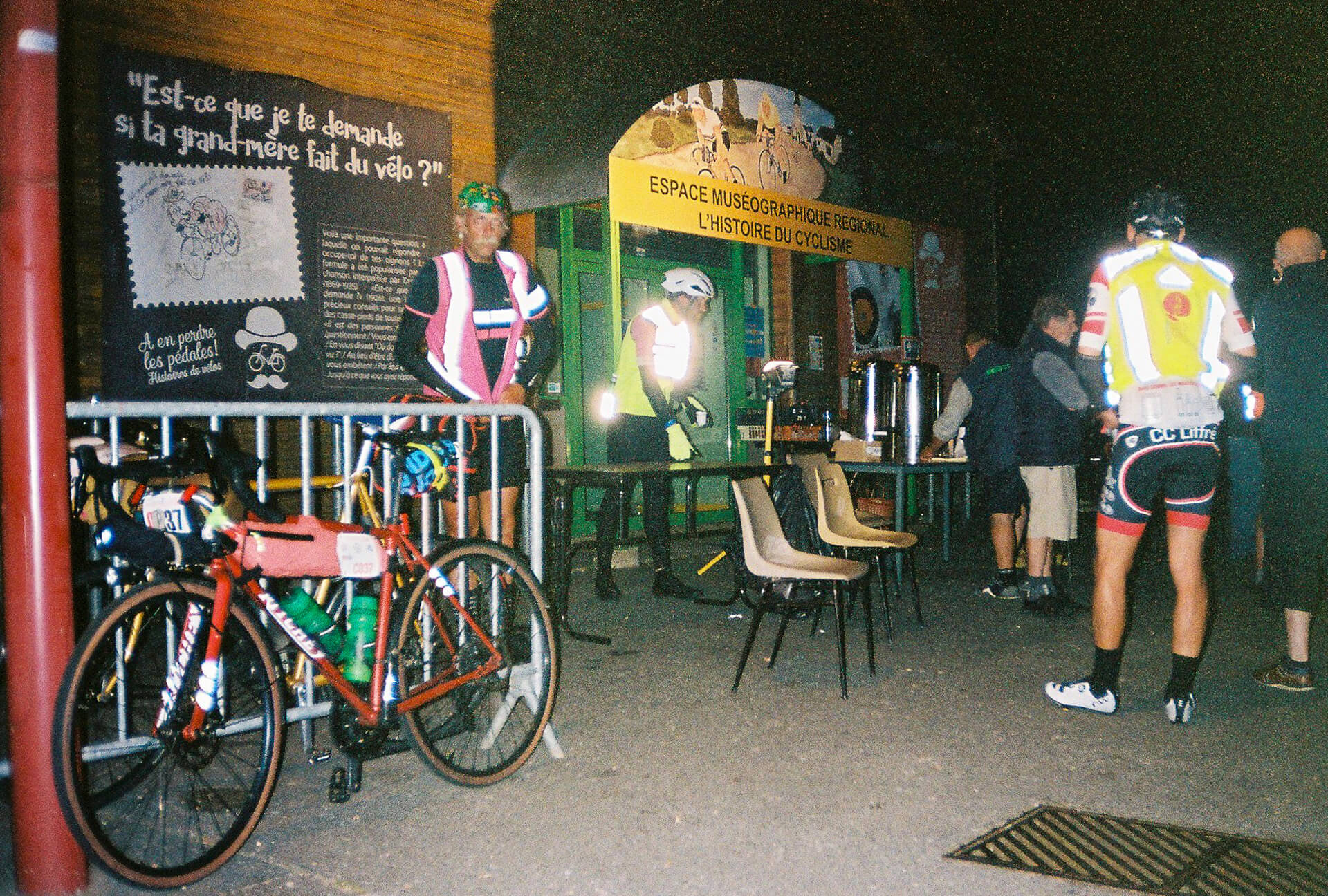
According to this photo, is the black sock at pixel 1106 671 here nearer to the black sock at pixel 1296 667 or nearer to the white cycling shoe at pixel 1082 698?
the white cycling shoe at pixel 1082 698

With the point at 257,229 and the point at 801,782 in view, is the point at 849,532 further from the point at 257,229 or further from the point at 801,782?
Result: the point at 257,229

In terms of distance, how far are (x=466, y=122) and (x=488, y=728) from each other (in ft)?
17.1

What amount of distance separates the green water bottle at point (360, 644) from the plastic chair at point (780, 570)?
1917mm

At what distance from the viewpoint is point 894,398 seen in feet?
32.9

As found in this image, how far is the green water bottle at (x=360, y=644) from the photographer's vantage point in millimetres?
3236

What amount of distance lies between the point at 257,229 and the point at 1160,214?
17.4ft

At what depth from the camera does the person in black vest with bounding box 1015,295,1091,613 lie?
21.2 ft

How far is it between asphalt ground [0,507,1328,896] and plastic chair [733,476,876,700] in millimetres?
231

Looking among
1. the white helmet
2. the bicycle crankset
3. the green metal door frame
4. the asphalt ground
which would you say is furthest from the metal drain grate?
the green metal door frame

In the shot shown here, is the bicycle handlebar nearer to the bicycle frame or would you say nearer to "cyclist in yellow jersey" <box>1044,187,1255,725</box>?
the bicycle frame

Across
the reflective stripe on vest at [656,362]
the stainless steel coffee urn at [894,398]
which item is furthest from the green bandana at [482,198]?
the stainless steel coffee urn at [894,398]

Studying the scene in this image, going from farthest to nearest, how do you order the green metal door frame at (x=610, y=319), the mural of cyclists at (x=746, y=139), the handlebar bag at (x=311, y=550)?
the green metal door frame at (x=610, y=319), the mural of cyclists at (x=746, y=139), the handlebar bag at (x=311, y=550)

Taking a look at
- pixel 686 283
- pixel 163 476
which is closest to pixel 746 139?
pixel 686 283

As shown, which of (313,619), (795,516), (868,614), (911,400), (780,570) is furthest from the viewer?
(911,400)
